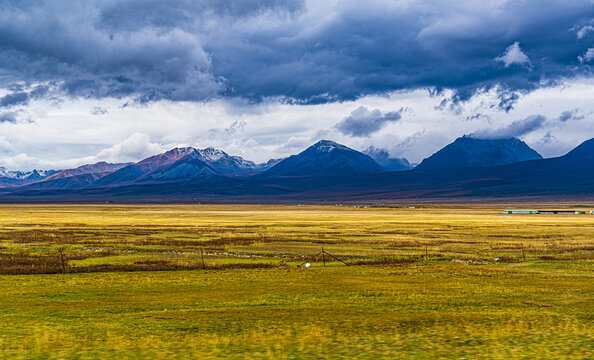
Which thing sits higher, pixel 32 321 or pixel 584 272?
pixel 32 321

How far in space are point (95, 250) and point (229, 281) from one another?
27845 mm

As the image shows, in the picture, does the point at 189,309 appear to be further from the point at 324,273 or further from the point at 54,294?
the point at 324,273

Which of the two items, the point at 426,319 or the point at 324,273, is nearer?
the point at 426,319

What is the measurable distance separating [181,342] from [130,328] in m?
3.53

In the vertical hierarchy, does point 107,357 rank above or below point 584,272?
above

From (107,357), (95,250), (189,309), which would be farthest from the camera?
(95,250)

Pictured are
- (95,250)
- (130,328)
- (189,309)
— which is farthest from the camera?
(95,250)

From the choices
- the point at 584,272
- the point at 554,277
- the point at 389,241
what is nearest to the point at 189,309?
the point at 554,277

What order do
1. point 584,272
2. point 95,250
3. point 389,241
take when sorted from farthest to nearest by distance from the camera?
1. point 389,241
2. point 95,250
3. point 584,272

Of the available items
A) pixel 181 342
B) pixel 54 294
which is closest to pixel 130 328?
pixel 181 342

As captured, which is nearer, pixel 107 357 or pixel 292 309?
pixel 107 357

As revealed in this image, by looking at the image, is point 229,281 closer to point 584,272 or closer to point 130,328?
point 130,328

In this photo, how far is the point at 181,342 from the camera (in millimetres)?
20234

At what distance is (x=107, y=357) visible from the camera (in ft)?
59.6
